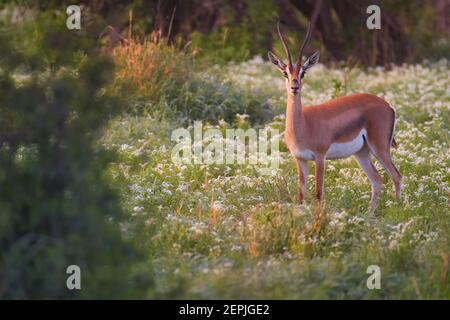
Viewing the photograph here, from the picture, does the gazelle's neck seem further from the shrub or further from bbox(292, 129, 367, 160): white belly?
the shrub

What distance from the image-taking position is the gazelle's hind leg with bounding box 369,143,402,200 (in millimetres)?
8078

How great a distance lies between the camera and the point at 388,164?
8.08 meters

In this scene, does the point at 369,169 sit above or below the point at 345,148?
below

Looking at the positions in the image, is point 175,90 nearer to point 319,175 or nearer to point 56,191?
point 319,175

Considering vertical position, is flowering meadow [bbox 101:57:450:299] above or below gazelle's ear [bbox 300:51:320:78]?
below

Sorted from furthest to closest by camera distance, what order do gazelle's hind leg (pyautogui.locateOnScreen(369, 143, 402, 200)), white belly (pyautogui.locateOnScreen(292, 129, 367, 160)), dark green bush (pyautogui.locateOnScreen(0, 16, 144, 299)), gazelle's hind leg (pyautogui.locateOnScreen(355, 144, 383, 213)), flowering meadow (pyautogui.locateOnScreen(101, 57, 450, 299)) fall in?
gazelle's hind leg (pyautogui.locateOnScreen(355, 144, 383, 213))
gazelle's hind leg (pyautogui.locateOnScreen(369, 143, 402, 200))
white belly (pyautogui.locateOnScreen(292, 129, 367, 160))
flowering meadow (pyautogui.locateOnScreen(101, 57, 450, 299))
dark green bush (pyautogui.locateOnScreen(0, 16, 144, 299))

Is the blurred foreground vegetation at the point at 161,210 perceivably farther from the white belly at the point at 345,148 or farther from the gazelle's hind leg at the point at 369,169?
the white belly at the point at 345,148

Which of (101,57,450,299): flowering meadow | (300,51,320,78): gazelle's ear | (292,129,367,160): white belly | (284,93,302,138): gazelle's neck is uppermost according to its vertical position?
(300,51,320,78): gazelle's ear

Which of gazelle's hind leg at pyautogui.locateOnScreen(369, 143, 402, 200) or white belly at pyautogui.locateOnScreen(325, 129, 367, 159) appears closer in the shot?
white belly at pyautogui.locateOnScreen(325, 129, 367, 159)

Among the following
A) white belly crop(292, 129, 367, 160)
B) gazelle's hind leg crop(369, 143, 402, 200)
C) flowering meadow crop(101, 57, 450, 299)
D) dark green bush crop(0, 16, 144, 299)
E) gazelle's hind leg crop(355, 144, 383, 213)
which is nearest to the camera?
dark green bush crop(0, 16, 144, 299)

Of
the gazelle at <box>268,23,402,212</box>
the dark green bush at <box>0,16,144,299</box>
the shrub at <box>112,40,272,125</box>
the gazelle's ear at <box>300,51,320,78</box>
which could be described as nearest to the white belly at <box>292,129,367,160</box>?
the gazelle at <box>268,23,402,212</box>

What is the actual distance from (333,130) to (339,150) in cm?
18

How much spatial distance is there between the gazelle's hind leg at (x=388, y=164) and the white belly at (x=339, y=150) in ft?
0.51

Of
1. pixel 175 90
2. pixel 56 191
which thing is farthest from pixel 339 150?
pixel 175 90
